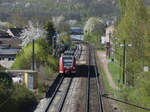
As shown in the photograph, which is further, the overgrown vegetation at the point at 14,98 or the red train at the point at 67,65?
the red train at the point at 67,65

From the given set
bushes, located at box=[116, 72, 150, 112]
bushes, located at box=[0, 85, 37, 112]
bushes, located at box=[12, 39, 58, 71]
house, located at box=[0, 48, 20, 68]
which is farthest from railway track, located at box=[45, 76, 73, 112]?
house, located at box=[0, 48, 20, 68]

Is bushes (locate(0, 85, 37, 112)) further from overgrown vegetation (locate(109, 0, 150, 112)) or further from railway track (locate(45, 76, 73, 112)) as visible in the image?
overgrown vegetation (locate(109, 0, 150, 112))

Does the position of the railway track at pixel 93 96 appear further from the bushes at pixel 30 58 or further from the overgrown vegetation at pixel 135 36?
the bushes at pixel 30 58

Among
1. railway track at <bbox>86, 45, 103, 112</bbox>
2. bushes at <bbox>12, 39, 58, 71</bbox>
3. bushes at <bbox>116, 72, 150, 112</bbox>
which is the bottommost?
railway track at <bbox>86, 45, 103, 112</bbox>

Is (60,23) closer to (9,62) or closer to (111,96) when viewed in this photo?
(9,62)

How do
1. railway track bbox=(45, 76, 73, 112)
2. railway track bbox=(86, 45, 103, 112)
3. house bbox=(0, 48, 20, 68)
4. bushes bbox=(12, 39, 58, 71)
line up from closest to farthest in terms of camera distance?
railway track bbox=(45, 76, 73, 112)
railway track bbox=(86, 45, 103, 112)
bushes bbox=(12, 39, 58, 71)
house bbox=(0, 48, 20, 68)

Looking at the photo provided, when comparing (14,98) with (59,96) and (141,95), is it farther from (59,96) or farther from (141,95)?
(141,95)

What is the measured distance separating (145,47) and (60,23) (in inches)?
3303

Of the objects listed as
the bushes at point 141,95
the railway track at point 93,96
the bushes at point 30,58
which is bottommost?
the railway track at point 93,96

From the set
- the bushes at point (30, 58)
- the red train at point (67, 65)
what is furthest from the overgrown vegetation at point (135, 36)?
the bushes at point (30, 58)

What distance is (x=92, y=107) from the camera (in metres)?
20.1

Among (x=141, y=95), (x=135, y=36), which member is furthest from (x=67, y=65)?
(x=141, y=95)

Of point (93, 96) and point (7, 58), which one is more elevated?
point (7, 58)

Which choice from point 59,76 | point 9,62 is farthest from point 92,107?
point 9,62
